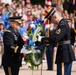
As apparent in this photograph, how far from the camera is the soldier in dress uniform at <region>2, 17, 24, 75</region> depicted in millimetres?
8611

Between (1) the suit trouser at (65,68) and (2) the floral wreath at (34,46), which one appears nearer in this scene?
(2) the floral wreath at (34,46)


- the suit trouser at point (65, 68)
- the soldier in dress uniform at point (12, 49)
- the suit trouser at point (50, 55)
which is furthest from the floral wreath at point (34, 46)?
the suit trouser at point (50, 55)

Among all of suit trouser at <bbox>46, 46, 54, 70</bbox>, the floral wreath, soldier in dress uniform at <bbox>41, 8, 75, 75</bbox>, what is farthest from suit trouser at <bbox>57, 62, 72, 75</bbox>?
suit trouser at <bbox>46, 46, 54, 70</bbox>

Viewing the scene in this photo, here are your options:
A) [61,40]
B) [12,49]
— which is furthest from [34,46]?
[12,49]

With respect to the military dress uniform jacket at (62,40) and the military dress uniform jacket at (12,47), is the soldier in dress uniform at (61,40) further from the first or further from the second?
the military dress uniform jacket at (12,47)

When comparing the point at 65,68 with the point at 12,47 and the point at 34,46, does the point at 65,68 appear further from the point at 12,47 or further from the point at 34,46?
the point at 12,47

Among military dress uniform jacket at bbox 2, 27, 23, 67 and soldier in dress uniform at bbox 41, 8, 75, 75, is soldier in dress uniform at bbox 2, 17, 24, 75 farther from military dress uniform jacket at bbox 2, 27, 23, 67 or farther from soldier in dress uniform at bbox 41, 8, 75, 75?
soldier in dress uniform at bbox 41, 8, 75, 75

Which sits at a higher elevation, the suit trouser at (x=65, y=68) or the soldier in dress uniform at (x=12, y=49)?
the soldier in dress uniform at (x=12, y=49)

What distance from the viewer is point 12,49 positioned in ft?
28.1

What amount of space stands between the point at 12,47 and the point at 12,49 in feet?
0.15

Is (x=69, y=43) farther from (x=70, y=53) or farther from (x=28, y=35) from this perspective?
(x=28, y=35)

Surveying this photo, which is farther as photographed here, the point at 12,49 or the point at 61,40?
Result: the point at 61,40

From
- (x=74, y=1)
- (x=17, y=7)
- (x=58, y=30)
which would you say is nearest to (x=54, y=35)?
(x=58, y=30)

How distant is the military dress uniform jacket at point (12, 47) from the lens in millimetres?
8586
